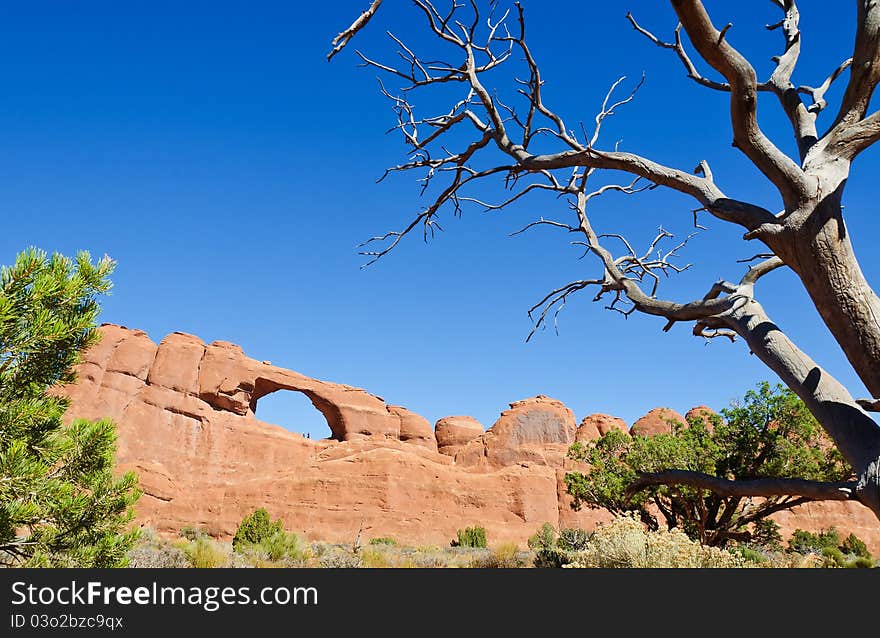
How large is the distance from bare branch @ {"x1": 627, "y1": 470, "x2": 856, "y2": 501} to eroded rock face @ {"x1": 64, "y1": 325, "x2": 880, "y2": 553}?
37979 millimetres

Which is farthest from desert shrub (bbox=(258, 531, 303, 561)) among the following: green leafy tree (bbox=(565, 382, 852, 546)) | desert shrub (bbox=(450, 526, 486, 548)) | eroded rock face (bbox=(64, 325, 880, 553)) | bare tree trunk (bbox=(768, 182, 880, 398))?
bare tree trunk (bbox=(768, 182, 880, 398))

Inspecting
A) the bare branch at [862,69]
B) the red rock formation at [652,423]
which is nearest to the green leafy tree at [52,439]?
the bare branch at [862,69]

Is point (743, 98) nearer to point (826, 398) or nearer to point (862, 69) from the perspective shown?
point (862, 69)

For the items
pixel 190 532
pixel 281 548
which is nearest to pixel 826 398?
pixel 281 548

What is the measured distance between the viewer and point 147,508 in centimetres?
3809

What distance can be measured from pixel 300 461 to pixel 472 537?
50.1 ft

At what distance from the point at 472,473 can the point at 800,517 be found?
2355 cm

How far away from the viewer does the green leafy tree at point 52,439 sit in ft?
23.4

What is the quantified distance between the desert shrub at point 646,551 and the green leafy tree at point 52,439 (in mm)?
8334

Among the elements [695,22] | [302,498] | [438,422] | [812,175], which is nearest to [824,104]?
[812,175]

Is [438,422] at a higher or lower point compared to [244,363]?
lower

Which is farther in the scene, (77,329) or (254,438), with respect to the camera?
(254,438)
